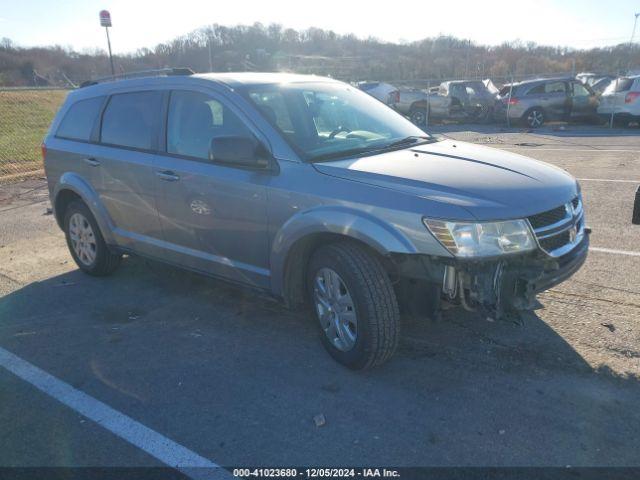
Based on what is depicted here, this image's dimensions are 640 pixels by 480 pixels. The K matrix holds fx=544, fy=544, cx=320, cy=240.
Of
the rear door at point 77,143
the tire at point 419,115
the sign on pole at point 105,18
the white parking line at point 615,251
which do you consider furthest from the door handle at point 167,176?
the tire at point 419,115

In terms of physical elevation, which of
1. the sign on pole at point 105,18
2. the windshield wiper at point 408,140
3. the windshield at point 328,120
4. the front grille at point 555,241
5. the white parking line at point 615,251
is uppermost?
the sign on pole at point 105,18

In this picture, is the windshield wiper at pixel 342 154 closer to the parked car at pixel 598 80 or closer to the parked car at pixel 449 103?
the parked car at pixel 449 103

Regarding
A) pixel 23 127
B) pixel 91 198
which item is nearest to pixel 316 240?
pixel 91 198

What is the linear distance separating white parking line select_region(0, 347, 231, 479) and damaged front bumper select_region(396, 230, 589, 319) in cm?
148

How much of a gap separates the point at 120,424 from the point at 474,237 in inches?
89.0

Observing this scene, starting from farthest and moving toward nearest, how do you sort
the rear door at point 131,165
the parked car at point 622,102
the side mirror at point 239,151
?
1. the parked car at point 622,102
2. the rear door at point 131,165
3. the side mirror at point 239,151

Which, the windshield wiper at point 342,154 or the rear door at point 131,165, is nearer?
the windshield wiper at point 342,154

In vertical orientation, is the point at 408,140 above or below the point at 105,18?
below

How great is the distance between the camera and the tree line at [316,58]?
3825cm

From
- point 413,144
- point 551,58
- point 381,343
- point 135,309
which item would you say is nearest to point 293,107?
point 413,144

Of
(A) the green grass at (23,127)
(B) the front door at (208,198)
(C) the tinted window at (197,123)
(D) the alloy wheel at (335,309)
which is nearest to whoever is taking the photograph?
(D) the alloy wheel at (335,309)

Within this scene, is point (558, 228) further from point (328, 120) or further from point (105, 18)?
point (105, 18)

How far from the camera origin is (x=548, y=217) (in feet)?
10.7

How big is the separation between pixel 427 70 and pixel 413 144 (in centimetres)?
→ 4815
